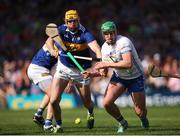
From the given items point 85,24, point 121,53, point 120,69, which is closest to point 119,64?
point 121,53

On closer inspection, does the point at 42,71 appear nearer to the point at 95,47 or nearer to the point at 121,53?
the point at 95,47

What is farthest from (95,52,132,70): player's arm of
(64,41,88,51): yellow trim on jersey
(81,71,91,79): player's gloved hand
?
(64,41,88,51): yellow trim on jersey

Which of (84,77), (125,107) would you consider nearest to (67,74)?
(84,77)

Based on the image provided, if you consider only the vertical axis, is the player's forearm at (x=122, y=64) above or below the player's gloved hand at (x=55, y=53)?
below

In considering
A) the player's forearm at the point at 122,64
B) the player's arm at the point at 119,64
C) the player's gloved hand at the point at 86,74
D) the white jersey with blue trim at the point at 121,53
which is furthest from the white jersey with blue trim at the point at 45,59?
the player's forearm at the point at 122,64

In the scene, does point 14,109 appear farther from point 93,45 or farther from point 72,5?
point 93,45

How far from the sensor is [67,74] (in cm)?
1491

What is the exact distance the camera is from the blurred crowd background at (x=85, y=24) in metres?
28.2

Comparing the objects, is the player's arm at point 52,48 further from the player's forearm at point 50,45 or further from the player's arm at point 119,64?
the player's arm at point 119,64

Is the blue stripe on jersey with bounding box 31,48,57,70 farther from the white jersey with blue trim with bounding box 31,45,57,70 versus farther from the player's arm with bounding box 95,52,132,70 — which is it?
the player's arm with bounding box 95,52,132,70

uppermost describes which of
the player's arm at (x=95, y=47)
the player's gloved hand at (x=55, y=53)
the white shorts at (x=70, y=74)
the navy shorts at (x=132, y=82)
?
the player's arm at (x=95, y=47)

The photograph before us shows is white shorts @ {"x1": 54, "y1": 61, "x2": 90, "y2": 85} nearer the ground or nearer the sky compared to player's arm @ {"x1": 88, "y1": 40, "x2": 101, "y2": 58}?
nearer the ground

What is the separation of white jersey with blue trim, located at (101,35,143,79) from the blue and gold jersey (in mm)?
569

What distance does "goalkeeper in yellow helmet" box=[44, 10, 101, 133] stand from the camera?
14586 millimetres
